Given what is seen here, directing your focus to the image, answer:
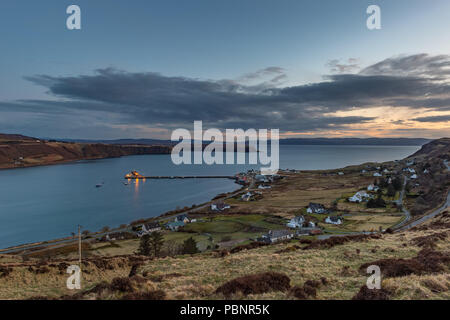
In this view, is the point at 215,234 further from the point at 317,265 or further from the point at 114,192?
the point at 114,192

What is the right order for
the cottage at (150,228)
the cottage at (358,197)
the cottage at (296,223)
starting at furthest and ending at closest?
Result: 1. the cottage at (358,197)
2. the cottage at (150,228)
3. the cottage at (296,223)

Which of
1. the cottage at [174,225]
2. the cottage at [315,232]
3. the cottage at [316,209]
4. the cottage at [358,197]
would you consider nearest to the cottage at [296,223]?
the cottage at [315,232]

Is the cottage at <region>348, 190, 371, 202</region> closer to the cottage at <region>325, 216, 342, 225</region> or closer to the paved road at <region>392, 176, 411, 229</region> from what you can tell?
the paved road at <region>392, 176, 411, 229</region>

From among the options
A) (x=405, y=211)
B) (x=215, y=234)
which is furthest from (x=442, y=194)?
(x=215, y=234)

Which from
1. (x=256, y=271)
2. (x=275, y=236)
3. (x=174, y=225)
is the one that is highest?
(x=256, y=271)

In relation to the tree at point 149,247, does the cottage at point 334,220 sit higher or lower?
lower

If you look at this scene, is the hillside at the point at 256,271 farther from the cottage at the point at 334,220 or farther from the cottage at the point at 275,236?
the cottage at the point at 334,220

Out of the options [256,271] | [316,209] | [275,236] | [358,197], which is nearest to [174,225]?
[275,236]

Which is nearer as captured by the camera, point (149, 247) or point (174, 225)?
point (149, 247)

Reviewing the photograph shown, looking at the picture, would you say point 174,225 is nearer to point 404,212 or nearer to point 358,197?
point 404,212
